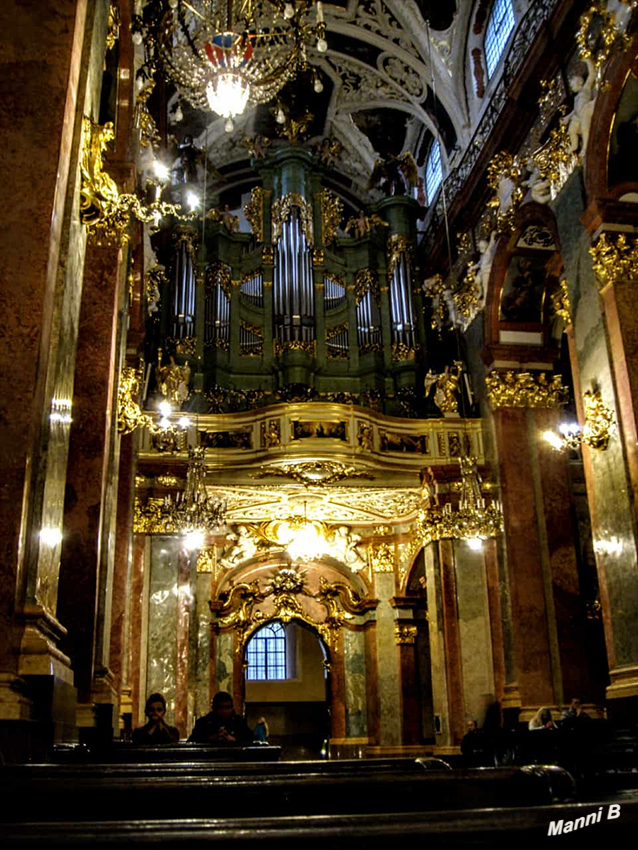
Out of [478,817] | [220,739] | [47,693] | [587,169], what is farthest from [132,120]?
[478,817]

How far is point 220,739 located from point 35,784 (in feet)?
16.5

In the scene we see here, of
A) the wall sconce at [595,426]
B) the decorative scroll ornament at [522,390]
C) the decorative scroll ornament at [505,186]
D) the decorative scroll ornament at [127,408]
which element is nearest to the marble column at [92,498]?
the decorative scroll ornament at [127,408]

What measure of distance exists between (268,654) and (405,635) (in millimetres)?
6585

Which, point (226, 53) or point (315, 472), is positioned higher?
point (226, 53)

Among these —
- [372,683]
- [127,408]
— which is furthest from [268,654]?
[127,408]

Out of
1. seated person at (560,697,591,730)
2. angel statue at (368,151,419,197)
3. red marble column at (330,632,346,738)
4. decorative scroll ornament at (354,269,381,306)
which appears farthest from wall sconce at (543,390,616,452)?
angel statue at (368,151,419,197)

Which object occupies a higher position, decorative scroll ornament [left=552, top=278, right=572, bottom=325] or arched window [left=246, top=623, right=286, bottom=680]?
decorative scroll ornament [left=552, top=278, right=572, bottom=325]

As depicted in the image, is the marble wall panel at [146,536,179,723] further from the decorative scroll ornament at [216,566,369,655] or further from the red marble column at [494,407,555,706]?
the red marble column at [494,407,555,706]

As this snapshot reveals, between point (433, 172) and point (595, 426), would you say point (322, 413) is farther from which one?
point (433, 172)

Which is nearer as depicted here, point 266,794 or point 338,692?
point 266,794

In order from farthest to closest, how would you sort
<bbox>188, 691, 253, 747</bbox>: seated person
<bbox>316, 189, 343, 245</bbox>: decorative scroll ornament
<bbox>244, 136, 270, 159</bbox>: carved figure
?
1. <bbox>244, 136, 270, 159</bbox>: carved figure
2. <bbox>316, 189, 343, 245</bbox>: decorative scroll ornament
3. <bbox>188, 691, 253, 747</bbox>: seated person

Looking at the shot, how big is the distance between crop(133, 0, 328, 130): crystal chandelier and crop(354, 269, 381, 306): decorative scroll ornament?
7.48m

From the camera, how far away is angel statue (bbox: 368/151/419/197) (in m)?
17.8

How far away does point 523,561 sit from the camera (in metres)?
12.8
